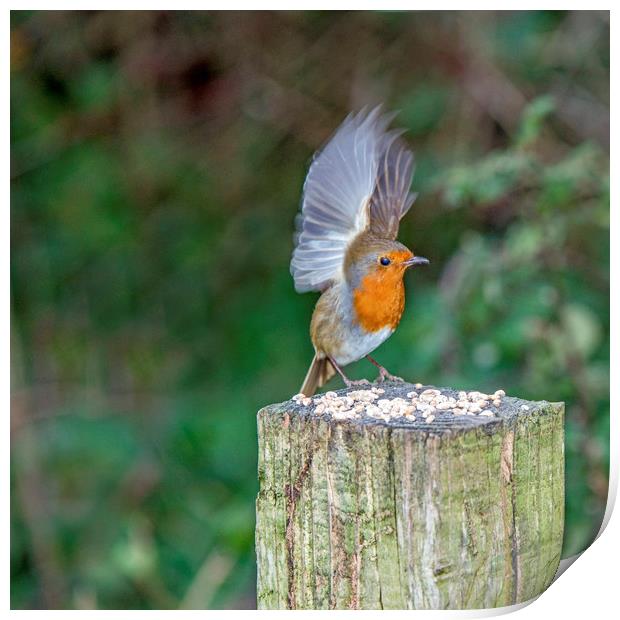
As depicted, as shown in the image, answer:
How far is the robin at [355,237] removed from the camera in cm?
217

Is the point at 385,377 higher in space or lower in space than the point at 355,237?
lower

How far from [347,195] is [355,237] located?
0.11 meters

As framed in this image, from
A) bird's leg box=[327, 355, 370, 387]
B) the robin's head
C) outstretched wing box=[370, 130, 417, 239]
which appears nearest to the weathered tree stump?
bird's leg box=[327, 355, 370, 387]

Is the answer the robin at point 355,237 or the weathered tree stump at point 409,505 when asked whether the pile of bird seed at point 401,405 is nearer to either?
the weathered tree stump at point 409,505

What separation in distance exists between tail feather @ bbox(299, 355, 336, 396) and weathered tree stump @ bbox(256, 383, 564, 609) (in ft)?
2.60

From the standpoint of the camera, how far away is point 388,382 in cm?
229

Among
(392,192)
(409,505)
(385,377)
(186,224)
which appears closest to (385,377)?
(385,377)

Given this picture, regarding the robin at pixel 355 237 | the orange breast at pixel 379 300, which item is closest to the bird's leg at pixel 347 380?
the robin at pixel 355 237

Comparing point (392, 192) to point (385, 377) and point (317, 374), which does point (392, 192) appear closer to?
point (385, 377)

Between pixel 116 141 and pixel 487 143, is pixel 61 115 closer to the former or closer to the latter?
pixel 116 141

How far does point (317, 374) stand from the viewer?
266 cm

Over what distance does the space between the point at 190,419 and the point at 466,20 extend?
2021mm

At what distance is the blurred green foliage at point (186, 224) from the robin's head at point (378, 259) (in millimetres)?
1199

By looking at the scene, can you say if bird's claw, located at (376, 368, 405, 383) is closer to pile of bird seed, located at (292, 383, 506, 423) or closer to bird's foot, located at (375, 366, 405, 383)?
bird's foot, located at (375, 366, 405, 383)
